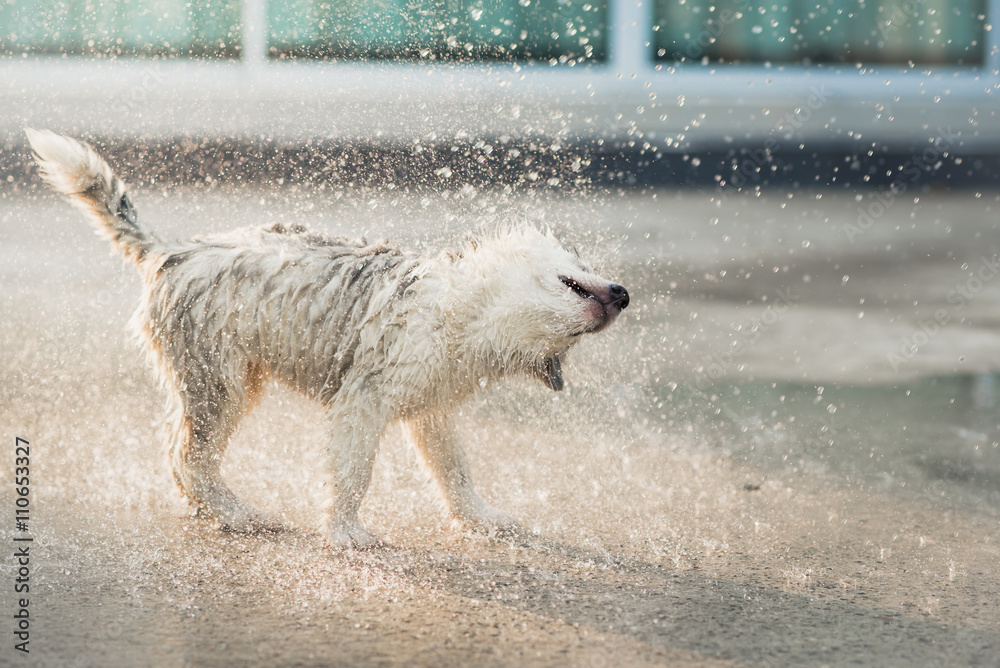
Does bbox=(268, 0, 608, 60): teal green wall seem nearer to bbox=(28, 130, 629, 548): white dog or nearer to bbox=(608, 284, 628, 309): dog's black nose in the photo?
bbox=(28, 130, 629, 548): white dog

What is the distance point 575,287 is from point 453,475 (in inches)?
39.5

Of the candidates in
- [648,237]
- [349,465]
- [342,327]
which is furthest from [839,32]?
[349,465]

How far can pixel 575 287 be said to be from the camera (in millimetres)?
3555

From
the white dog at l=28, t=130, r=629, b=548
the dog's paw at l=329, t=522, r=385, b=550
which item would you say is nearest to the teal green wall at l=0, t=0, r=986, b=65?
the white dog at l=28, t=130, r=629, b=548

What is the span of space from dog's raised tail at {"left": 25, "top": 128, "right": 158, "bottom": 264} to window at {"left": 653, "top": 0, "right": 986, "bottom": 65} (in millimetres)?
9481

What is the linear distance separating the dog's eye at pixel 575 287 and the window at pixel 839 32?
9.35m

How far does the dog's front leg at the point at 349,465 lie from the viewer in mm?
3682

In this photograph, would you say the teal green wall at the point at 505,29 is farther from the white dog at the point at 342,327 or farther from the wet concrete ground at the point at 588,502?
the white dog at the point at 342,327

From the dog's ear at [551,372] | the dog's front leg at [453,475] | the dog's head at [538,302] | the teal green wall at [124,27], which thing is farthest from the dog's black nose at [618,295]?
the teal green wall at [124,27]

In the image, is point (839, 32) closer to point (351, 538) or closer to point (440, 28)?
point (440, 28)

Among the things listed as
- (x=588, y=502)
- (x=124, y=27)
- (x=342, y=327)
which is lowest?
(x=588, y=502)

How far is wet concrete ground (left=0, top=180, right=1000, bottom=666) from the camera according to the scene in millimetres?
2994

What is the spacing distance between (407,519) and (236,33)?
7.90 m

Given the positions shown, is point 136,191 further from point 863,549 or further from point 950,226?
point 950,226
